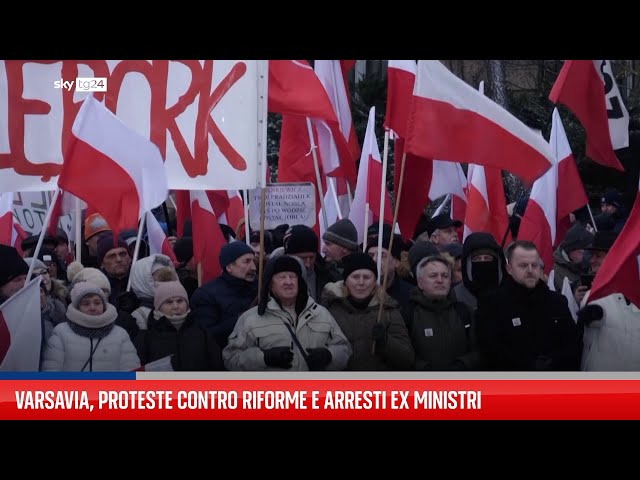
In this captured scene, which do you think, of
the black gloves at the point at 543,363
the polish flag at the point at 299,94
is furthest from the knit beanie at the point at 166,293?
the polish flag at the point at 299,94

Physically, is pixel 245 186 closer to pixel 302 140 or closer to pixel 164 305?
pixel 164 305

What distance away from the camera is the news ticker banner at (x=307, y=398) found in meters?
6.73

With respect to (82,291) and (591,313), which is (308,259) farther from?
(591,313)

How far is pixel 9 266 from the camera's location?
7.88 m

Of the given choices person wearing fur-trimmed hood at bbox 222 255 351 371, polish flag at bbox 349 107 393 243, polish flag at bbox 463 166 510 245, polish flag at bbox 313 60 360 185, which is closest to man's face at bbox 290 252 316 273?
person wearing fur-trimmed hood at bbox 222 255 351 371

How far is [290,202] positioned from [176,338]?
277cm

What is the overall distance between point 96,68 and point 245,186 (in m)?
1.58

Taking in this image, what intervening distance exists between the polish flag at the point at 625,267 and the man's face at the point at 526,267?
43 cm

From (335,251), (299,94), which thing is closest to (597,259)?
(335,251)

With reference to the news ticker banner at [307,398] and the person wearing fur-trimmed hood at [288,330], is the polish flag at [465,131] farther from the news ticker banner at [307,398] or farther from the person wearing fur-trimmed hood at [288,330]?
the news ticker banner at [307,398]

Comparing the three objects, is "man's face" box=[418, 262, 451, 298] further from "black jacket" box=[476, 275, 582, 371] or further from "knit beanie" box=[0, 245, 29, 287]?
"knit beanie" box=[0, 245, 29, 287]

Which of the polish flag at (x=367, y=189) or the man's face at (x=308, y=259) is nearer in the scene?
the man's face at (x=308, y=259)
